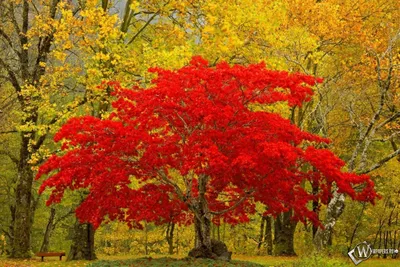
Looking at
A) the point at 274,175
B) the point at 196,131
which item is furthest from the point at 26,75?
the point at 274,175

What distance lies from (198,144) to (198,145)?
0.04 m

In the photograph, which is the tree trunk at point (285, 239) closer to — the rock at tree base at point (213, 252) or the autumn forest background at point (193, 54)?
the autumn forest background at point (193, 54)

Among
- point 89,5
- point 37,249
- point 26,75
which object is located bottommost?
point 37,249

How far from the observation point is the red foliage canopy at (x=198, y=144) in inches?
578

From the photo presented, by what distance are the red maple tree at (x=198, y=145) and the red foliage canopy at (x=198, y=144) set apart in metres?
0.03

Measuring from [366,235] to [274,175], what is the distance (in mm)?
25719

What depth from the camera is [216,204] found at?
18.1 meters

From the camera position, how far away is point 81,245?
23.0m

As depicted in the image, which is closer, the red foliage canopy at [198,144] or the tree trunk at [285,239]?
the red foliage canopy at [198,144]

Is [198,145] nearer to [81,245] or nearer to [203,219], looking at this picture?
[203,219]

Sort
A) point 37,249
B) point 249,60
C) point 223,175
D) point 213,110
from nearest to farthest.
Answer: point 213,110 → point 223,175 → point 249,60 → point 37,249

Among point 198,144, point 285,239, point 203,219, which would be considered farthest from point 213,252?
point 285,239

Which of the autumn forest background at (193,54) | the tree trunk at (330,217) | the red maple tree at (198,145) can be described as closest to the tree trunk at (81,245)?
the autumn forest background at (193,54)

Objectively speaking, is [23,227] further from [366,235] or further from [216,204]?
[366,235]
